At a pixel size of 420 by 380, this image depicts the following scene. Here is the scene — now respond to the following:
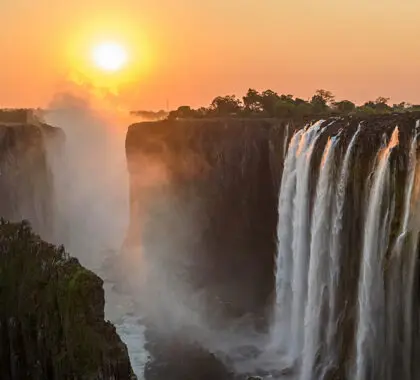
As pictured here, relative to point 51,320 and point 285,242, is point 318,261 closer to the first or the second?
point 285,242

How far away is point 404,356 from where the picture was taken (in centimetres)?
1625

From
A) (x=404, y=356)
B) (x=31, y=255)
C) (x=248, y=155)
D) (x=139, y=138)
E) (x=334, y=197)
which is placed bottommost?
(x=404, y=356)

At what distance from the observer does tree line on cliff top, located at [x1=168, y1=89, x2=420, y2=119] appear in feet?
131

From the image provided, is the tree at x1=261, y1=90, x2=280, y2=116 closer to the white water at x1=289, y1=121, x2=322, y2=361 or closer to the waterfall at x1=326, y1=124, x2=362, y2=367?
the white water at x1=289, y1=121, x2=322, y2=361

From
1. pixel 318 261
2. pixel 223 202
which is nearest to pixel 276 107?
pixel 223 202

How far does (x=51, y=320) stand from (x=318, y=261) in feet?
28.0

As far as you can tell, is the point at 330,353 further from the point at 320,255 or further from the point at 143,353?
the point at 143,353

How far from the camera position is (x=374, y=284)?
17.3 metres

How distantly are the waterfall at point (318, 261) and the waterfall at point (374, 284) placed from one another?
2.54 metres

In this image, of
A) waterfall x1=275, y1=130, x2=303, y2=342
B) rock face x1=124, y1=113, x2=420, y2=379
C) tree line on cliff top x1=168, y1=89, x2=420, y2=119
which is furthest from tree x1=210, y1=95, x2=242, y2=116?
waterfall x1=275, y1=130, x2=303, y2=342

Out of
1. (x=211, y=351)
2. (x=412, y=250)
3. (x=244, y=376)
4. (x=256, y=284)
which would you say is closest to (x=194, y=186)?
(x=256, y=284)

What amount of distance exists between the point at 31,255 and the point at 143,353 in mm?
6969

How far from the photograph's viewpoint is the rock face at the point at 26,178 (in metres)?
31.6

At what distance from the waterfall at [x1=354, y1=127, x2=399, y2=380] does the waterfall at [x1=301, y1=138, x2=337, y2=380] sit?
254cm
